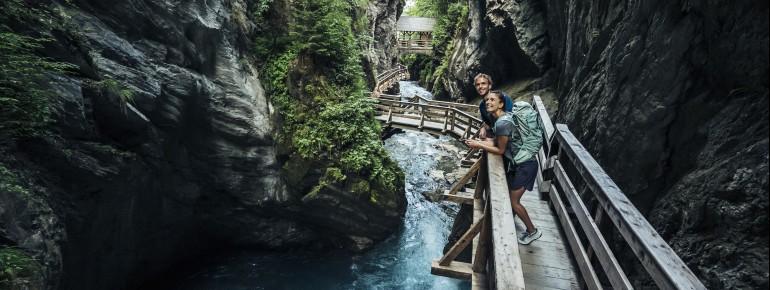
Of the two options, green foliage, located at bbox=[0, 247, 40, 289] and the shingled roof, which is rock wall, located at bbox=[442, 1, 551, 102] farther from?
green foliage, located at bbox=[0, 247, 40, 289]

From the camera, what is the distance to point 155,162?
31.7ft

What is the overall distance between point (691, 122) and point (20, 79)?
29.7ft

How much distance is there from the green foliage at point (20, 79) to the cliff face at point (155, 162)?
33 centimetres

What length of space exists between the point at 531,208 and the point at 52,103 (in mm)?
7756

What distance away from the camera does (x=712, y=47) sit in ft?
14.6

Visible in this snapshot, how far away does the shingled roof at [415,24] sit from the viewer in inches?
1747

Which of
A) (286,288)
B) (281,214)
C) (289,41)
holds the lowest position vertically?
(286,288)

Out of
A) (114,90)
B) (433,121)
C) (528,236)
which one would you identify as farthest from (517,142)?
(433,121)

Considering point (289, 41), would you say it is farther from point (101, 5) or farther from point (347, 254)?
point (347, 254)

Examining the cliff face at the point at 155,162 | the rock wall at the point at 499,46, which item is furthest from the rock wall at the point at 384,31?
the cliff face at the point at 155,162

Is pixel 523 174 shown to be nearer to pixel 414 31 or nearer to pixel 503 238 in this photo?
pixel 503 238

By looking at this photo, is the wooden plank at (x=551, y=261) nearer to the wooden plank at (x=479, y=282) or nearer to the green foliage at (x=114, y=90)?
the wooden plank at (x=479, y=282)

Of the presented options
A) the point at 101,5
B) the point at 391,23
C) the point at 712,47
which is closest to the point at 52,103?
the point at 101,5

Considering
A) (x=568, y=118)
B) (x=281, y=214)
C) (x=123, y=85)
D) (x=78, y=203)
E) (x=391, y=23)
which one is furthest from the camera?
(x=391, y=23)
